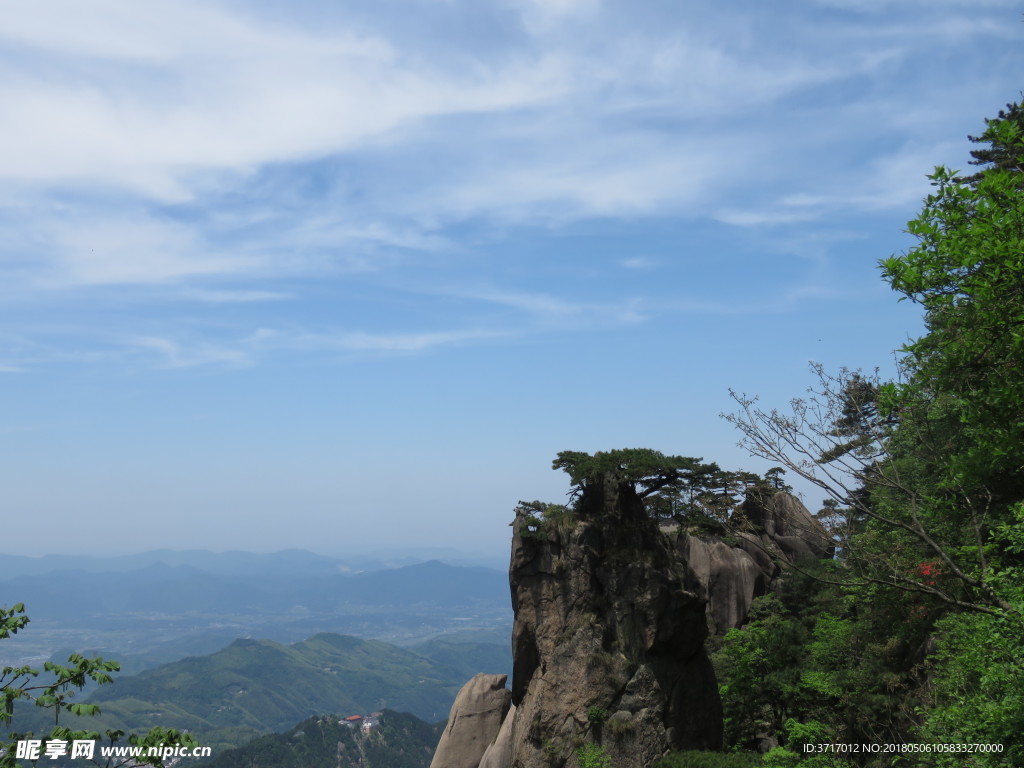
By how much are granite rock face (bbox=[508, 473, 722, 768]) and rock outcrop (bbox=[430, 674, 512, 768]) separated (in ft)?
13.6

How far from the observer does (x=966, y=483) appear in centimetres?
1074

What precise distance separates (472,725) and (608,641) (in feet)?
34.9

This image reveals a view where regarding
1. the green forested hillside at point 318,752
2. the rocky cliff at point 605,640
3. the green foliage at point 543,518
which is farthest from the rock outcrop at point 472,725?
the green forested hillside at point 318,752

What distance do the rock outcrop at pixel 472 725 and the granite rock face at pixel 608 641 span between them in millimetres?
4137

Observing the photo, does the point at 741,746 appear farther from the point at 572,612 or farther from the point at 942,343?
the point at 942,343

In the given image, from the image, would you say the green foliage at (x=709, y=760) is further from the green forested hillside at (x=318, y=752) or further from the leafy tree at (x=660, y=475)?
the green forested hillside at (x=318, y=752)

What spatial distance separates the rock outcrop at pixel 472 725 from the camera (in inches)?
1291

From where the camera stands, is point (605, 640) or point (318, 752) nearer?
point (605, 640)

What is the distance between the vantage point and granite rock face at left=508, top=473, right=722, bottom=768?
25.4m

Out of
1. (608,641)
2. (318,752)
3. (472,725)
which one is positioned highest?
(608,641)

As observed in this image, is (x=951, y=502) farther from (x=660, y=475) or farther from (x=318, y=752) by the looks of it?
(x=318, y=752)

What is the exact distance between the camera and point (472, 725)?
33.3 m

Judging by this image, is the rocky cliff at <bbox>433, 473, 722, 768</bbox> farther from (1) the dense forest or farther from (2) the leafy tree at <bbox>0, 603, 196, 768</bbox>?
(2) the leafy tree at <bbox>0, 603, 196, 768</bbox>

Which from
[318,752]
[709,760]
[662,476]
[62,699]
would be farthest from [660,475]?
[318,752]
